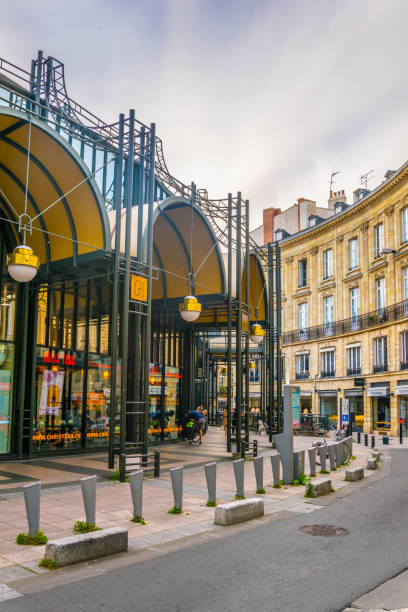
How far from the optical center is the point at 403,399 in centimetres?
3484

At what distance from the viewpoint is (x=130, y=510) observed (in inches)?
341

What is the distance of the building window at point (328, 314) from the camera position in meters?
44.5

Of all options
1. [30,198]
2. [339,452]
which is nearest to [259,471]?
[339,452]

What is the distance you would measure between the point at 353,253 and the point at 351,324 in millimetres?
5720

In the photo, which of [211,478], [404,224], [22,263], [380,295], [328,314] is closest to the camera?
[211,478]

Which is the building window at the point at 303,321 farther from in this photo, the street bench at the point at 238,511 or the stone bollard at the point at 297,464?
the street bench at the point at 238,511

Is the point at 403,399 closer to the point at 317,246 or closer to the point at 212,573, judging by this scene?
the point at 317,246

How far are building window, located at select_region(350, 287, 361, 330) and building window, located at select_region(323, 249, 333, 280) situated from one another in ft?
11.4

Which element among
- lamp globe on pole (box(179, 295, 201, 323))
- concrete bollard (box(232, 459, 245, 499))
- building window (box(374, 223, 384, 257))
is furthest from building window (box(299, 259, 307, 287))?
concrete bollard (box(232, 459, 245, 499))

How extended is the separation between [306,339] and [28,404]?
3536 cm

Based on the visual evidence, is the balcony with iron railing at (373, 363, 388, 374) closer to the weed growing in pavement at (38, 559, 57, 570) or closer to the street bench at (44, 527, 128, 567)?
the street bench at (44, 527, 128, 567)

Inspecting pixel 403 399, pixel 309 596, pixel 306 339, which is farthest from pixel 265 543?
pixel 306 339

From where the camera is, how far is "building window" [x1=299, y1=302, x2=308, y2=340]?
47.6 meters

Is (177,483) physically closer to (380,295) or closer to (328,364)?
(380,295)
